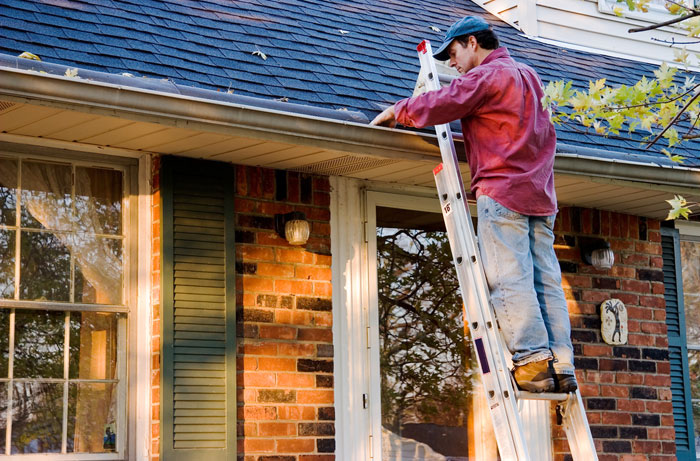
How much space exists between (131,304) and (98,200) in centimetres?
58

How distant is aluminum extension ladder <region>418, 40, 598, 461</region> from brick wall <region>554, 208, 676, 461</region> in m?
2.46

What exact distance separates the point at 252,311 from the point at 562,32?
4508 millimetres

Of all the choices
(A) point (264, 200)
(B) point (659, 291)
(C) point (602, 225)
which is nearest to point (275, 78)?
(A) point (264, 200)

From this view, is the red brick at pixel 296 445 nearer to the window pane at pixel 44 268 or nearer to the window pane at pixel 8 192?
the window pane at pixel 44 268

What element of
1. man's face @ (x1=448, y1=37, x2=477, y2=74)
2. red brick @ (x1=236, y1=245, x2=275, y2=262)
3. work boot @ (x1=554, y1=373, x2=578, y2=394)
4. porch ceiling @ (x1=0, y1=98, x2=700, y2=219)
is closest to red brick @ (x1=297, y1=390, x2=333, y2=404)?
red brick @ (x1=236, y1=245, x2=275, y2=262)

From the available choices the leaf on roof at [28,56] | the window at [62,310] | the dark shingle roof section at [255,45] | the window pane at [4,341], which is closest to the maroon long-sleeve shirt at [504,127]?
the dark shingle roof section at [255,45]

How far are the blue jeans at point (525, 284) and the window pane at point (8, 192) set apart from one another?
7.81 feet

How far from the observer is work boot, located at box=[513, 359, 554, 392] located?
15.1ft

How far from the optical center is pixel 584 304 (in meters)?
7.48

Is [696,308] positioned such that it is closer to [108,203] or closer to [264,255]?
[264,255]

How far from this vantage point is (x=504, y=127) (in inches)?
195

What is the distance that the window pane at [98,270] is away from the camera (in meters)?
5.79

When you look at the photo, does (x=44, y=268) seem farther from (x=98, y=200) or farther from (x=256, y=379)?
(x=256, y=379)

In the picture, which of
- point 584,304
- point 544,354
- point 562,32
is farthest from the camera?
point 562,32
